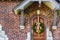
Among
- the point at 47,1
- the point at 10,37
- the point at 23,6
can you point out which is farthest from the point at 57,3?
the point at 10,37

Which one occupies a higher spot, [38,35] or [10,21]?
[10,21]

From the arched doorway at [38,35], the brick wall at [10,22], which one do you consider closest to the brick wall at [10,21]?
the brick wall at [10,22]

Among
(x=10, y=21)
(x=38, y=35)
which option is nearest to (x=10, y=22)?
(x=10, y=21)

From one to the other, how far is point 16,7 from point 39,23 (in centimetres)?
131

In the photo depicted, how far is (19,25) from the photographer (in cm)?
1451

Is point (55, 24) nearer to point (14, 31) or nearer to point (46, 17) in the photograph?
point (46, 17)

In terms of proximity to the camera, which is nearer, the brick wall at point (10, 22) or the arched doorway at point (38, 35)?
the brick wall at point (10, 22)

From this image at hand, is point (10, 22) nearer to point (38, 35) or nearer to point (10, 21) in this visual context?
point (10, 21)

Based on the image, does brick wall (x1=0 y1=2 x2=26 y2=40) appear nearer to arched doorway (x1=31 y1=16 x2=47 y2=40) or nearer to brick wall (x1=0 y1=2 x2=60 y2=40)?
brick wall (x1=0 y1=2 x2=60 y2=40)

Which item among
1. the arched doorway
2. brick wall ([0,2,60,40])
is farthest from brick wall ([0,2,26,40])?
the arched doorway

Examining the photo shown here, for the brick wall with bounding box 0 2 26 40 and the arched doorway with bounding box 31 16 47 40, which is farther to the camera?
the arched doorway with bounding box 31 16 47 40

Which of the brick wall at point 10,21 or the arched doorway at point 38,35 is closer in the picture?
the brick wall at point 10,21

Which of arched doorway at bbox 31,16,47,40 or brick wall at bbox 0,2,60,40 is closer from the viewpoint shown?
brick wall at bbox 0,2,60,40

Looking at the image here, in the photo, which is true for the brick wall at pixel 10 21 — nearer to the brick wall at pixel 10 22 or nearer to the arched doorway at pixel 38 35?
the brick wall at pixel 10 22
